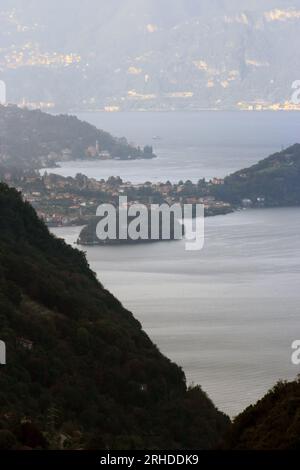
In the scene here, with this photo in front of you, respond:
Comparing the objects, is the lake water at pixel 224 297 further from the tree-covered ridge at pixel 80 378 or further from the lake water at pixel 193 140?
the lake water at pixel 193 140

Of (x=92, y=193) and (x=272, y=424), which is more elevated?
(x=272, y=424)

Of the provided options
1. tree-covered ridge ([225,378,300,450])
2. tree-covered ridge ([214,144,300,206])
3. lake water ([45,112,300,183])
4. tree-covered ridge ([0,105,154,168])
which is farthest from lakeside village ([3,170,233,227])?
tree-covered ridge ([225,378,300,450])

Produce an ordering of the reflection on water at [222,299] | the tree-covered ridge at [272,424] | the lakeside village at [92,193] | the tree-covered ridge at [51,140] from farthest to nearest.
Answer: the tree-covered ridge at [51,140] < the lakeside village at [92,193] < the reflection on water at [222,299] < the tree-covered ridge at [272,424]

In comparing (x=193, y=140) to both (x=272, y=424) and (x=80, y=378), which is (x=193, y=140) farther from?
(x=272, y=424)

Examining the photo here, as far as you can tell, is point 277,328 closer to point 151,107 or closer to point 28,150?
point 28,150

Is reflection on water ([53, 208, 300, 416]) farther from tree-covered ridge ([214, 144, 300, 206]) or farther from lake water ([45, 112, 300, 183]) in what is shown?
lake water ([45, 112, 300, 183])

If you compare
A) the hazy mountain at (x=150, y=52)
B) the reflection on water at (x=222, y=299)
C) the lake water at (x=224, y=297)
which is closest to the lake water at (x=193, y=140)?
the hazy mountain at (x=150, y=52)

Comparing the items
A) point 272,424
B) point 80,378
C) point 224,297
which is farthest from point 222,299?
point 272,424
